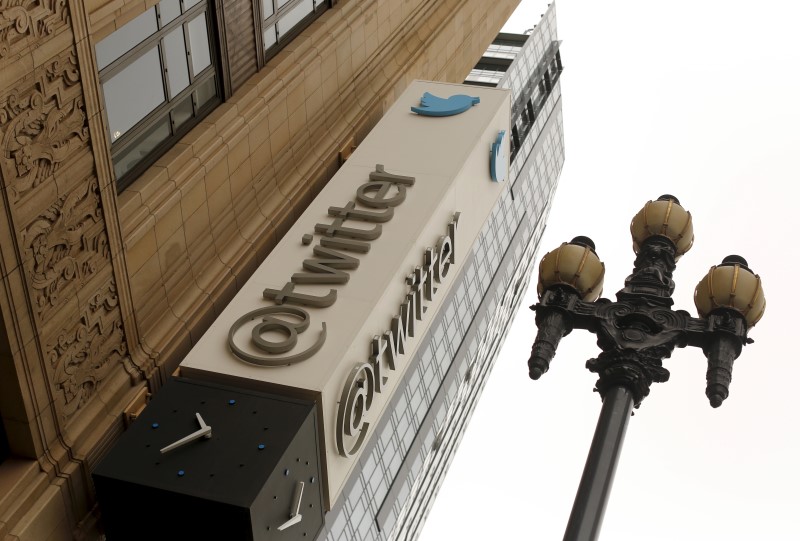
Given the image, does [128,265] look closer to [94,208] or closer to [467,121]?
[94,208]

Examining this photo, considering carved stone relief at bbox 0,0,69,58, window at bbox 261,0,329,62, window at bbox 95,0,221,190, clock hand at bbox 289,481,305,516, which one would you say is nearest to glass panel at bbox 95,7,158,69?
window at bbox 95,0,221,190

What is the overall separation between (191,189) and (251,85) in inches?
142

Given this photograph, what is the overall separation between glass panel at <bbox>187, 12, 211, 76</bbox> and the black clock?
21.9 ft

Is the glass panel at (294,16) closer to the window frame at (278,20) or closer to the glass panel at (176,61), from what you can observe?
the window frame at (278,20)

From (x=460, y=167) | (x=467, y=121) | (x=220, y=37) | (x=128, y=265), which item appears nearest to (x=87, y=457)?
(x=128, y=265)

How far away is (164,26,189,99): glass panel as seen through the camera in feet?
67.6

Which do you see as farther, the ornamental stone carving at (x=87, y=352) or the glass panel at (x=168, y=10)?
the glass panel at (x=168, y=10)

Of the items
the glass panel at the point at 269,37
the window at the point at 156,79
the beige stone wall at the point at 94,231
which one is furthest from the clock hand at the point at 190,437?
the glass panel at the point at 269,37

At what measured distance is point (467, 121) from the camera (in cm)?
2812

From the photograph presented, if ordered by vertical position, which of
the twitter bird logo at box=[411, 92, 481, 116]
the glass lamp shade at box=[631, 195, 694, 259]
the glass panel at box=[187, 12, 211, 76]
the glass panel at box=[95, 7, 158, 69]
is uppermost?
the twitter bird logo at box=[411, 92, 481, 116]

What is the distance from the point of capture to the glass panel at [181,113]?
21.3 metres

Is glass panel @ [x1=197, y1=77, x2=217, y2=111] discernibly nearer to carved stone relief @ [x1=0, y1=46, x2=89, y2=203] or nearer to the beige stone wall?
the beige stone wall

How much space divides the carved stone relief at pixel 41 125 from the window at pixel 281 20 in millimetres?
8467

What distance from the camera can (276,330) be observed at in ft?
67.0
